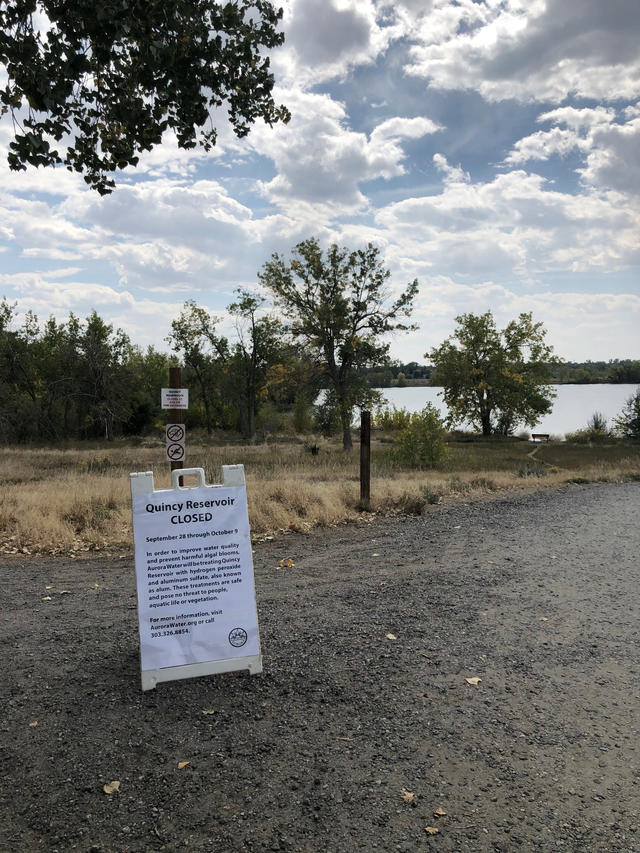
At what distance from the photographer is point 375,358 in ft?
109

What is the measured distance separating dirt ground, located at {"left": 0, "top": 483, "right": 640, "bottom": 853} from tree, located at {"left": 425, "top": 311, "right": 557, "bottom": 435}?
3853 cm

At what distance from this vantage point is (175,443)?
26.6 feet

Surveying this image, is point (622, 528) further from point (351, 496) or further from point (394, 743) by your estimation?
point (394, 743)

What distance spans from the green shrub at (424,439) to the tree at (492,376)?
2365 centimetres

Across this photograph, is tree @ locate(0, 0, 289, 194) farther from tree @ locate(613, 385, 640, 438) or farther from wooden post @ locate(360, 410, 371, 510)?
tree @ locate(613, 385, 640, 438)

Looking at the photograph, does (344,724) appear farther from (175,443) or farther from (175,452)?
(175,443)

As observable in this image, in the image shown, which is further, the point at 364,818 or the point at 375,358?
the point at 375,358

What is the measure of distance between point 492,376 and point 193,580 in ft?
137

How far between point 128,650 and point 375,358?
29.6 m

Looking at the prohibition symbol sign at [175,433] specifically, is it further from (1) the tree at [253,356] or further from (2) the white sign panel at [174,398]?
(1) the tree at [253,356]

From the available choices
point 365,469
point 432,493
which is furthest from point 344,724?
point 432,493

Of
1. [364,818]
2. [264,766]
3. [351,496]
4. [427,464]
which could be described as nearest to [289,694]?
[264,766]

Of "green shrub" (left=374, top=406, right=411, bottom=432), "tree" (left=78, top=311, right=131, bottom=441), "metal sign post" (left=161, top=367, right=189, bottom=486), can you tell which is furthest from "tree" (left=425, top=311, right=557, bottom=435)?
"metal sign post" (left=161, top=367, right=189, bottom=486)

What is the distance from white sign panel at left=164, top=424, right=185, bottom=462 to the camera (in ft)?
26.3
